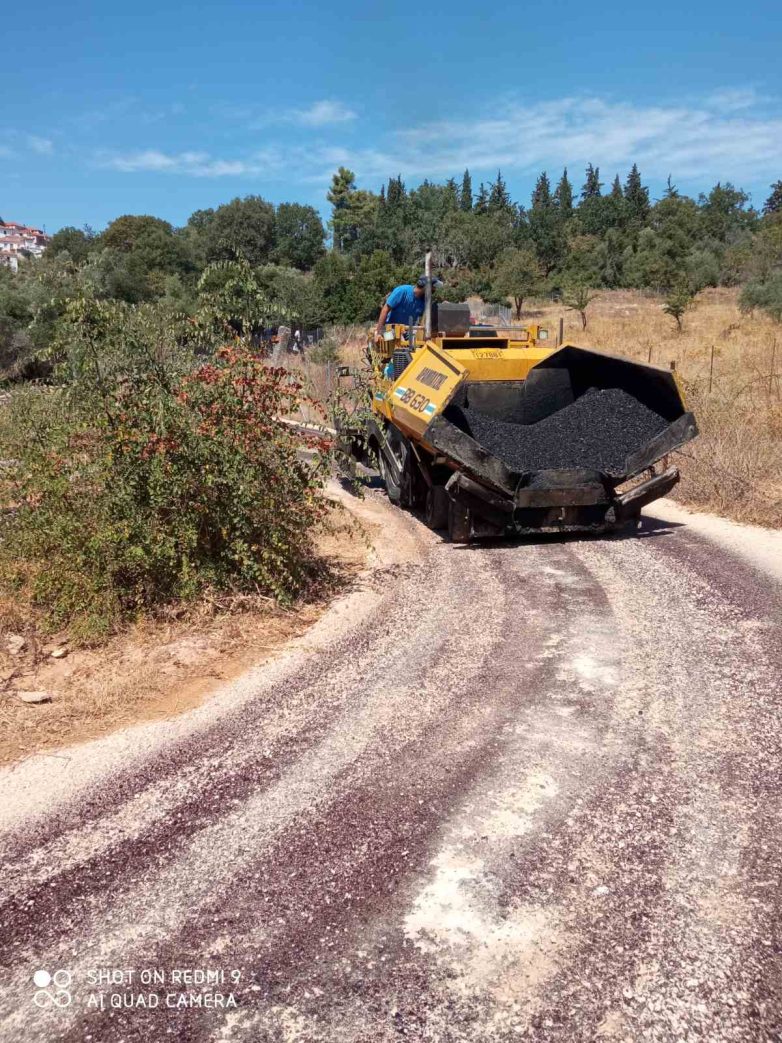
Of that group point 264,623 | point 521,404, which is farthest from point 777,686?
point 521,404

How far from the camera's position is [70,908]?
2838mm

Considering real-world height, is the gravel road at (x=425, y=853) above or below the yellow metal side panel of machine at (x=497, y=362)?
below

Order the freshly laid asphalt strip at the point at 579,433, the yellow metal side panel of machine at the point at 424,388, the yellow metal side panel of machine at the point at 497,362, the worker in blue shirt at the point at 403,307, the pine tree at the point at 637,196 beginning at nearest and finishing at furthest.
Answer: the yellow metal side panel of machine at the point at 424,388
the freshly laid asphalt strip at the point at 579,433
the yellow metal side panel of machine at the point at 497,362
the worker in blue shirt at the point at 403,307
the pine tree at the point at 637,196

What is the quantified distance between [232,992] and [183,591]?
3449 millimetres

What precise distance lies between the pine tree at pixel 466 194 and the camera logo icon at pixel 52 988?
91.3 meters

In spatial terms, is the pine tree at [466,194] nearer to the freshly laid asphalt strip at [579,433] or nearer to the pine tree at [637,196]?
the pine tree at [637,196]

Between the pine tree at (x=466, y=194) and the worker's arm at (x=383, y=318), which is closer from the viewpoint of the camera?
the worker's arm at (x=383, y=318)

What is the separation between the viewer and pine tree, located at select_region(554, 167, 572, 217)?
75750 millimetres

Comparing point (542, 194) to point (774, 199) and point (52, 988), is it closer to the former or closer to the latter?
point (774, 199)

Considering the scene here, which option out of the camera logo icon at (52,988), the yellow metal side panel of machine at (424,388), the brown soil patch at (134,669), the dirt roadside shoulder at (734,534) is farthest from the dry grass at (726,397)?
the camera logo icon at (52,988)

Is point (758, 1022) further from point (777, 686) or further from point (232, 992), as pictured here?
point (777, 686)

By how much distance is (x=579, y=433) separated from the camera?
7984 millimetres

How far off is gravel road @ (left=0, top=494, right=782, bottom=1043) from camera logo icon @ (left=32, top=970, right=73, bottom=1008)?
12 millimetres

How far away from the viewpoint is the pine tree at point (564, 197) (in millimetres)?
75750
